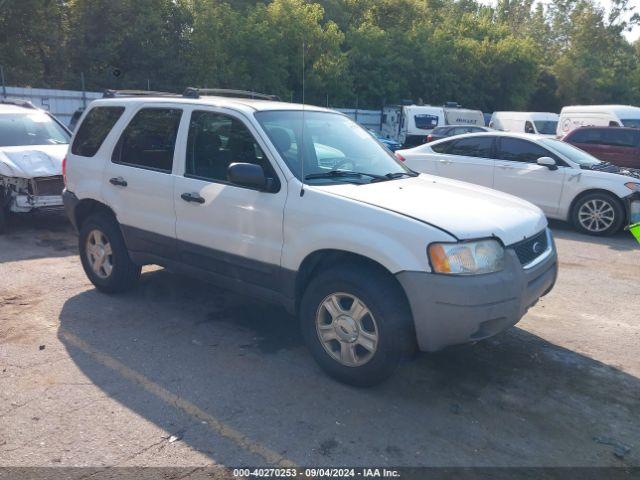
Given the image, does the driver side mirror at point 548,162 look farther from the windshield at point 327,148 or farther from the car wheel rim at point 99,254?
the car wheel rim at point 99,254

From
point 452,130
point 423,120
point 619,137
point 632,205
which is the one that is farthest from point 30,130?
point 423,120

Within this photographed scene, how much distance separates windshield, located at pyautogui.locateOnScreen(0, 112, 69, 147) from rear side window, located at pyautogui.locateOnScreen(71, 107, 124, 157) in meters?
3.63

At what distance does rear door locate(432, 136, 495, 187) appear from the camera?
34.2 feet

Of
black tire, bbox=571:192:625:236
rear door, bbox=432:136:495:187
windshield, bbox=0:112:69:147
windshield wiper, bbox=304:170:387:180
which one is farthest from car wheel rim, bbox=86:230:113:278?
black tire, bbox=571:192:625:236

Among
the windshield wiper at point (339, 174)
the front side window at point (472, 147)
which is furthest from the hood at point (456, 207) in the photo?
the front side window at point (472, 147)

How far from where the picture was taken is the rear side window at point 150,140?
5004 millimetres

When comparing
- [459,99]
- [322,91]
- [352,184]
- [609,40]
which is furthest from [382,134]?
[609,40]

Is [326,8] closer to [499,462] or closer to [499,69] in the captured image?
[499,69]

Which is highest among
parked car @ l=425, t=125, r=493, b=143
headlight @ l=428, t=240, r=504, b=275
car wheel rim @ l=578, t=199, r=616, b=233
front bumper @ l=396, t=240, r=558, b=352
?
parked car @ l=425, t=125, r=493, b=143

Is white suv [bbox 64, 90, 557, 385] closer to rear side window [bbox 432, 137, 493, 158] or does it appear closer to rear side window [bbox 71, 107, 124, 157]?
rear side window [bbox 71, 107, 124, 157]

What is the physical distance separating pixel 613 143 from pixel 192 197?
38.8 ft

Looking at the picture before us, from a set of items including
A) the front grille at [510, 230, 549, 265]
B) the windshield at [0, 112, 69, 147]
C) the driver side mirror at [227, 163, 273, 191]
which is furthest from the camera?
the windshield at [0, 112, 69, 147]

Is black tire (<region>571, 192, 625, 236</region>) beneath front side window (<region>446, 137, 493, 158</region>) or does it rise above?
beneath

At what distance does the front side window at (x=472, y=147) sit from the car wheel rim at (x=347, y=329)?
7.29 metres
